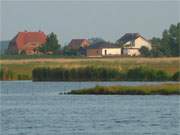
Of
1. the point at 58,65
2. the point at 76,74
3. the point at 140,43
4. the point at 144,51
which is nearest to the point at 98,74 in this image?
the point at 76,74

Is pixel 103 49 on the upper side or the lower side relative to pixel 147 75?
upper

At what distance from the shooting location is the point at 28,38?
513 ft

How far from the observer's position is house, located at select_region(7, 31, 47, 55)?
5970 inches

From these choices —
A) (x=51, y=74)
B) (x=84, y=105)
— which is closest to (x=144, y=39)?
(x=51, y=74)

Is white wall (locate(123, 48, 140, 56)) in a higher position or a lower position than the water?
higher

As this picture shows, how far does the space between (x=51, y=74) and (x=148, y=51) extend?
55.4m

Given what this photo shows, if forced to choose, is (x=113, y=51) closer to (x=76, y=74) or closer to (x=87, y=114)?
(x=76, y=74)

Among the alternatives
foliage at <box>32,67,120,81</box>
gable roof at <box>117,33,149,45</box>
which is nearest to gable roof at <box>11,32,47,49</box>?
gable roof at <box>117,33,149,45</box>

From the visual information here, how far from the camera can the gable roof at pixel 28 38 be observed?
15438 cm

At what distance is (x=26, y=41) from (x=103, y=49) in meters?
15.8

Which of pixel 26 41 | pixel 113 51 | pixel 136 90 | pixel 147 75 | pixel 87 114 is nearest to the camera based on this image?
pixel 87 114

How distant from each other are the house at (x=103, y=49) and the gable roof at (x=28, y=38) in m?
11.0

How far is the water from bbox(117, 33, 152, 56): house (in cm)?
8260

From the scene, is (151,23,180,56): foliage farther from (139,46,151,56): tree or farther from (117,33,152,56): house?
(117,33,152,56): house
